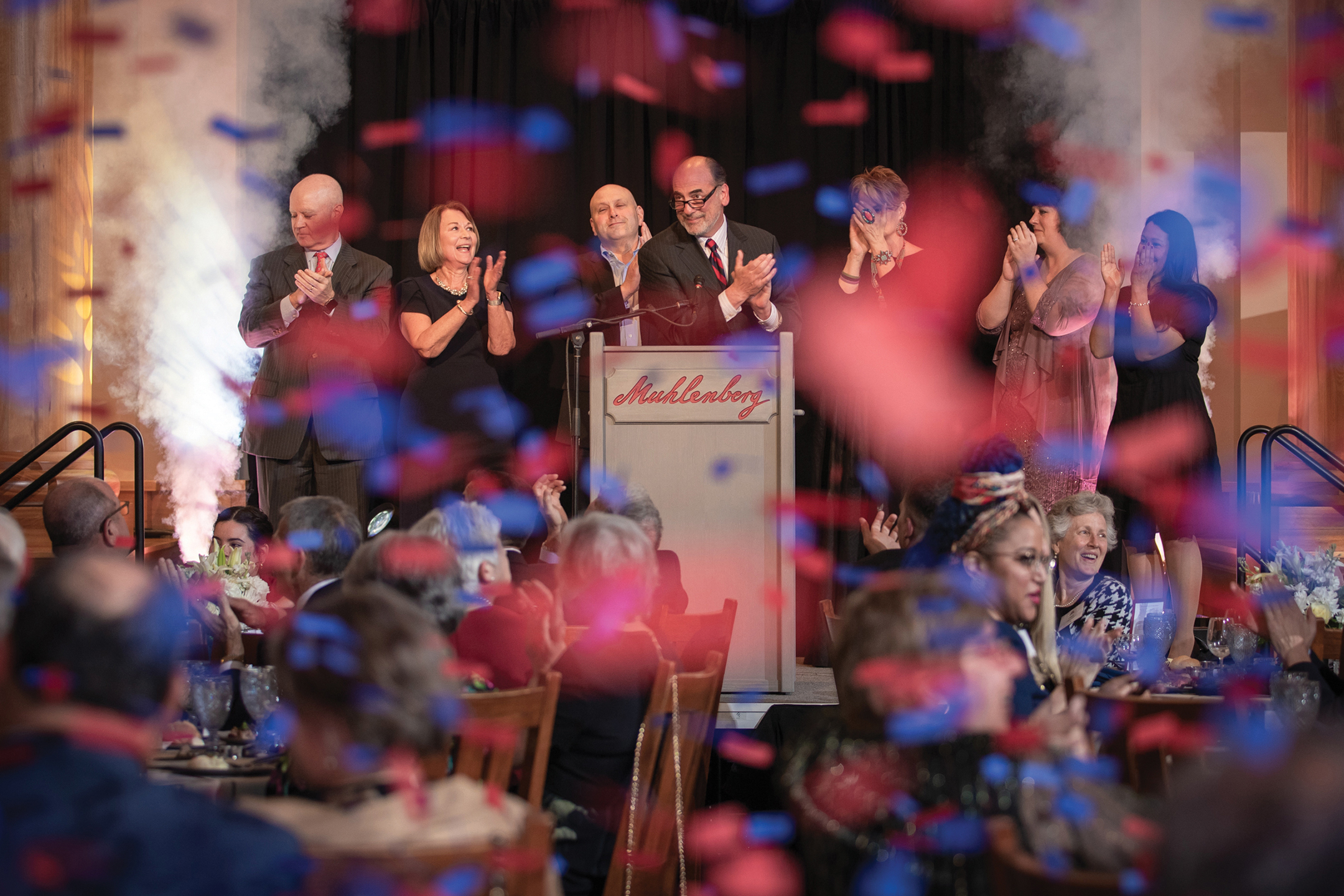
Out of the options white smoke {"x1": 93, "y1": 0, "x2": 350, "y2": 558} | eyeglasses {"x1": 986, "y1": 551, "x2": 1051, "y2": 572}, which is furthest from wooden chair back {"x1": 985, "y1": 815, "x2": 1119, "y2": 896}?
white smoke {"x1": 93, "y1": 0, "x2": 350, "y2": 558}

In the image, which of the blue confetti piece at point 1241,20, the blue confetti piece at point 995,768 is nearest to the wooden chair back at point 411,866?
the blue confetti piece at point 995,768

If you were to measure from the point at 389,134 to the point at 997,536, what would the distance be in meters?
4.74

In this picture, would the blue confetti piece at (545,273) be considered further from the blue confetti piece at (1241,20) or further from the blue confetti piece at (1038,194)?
the blue confetti piece at (1241,20)

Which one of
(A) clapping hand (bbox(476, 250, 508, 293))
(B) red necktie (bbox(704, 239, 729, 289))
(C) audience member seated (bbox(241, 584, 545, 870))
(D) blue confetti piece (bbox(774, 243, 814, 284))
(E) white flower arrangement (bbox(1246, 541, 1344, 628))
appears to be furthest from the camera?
(D) blue confetti piece (bbox(774, 243, 814, 284))

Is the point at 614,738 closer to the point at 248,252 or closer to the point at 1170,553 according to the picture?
the point at 1170,553

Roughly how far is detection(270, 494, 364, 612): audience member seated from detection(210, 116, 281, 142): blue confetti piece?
410cm

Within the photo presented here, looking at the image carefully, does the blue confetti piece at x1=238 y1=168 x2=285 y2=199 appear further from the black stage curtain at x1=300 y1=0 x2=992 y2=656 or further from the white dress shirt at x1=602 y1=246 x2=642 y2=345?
the white dress shirt at x1=602 y1=246 x2=642 y2=345

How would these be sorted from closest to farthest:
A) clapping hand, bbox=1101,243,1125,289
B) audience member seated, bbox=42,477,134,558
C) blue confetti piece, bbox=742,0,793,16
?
audience member seated, bbox=42,477,134,558, clapping hand, bbox=1101,243,1125,289, blue confetti piece, bbox=742,0,793,16

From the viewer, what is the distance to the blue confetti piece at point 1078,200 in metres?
6.38

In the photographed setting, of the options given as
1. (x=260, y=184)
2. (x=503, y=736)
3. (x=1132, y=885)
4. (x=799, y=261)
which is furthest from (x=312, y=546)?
(x=260, y=184)

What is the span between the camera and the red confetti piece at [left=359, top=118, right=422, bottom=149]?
638 cm

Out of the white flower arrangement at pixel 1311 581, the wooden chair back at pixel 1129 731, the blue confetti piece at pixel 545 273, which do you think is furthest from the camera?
the blue confetti piece at pixel 545 273

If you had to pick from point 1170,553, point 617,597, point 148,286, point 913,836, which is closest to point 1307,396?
point 1170,553

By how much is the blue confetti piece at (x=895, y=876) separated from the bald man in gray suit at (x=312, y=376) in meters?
3.72
